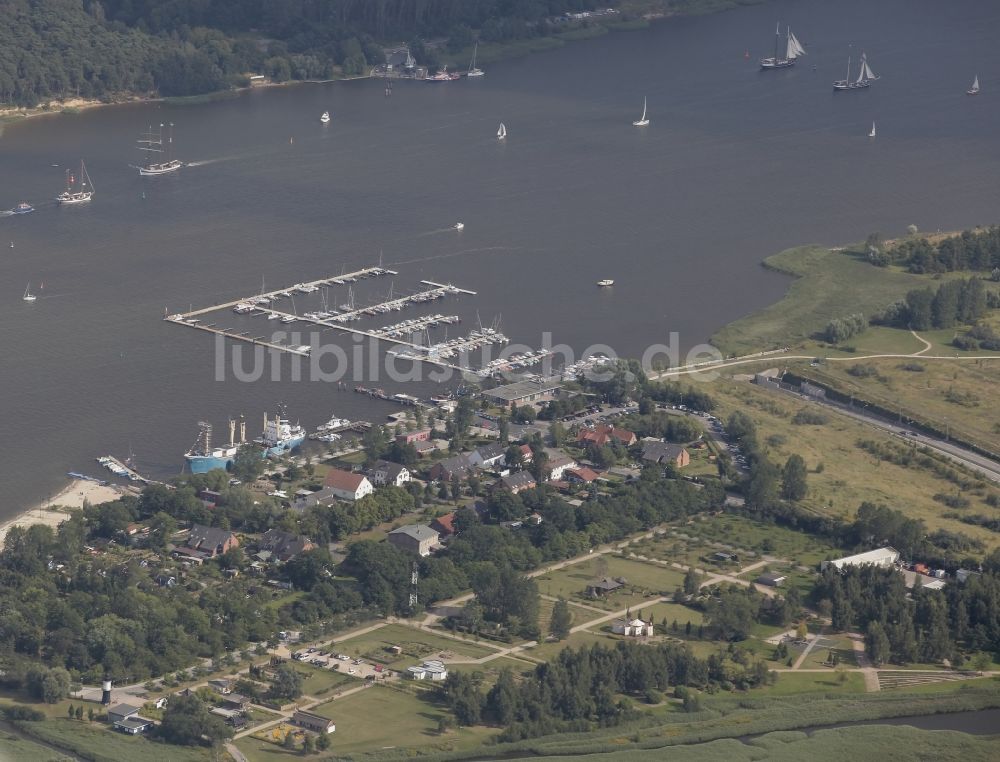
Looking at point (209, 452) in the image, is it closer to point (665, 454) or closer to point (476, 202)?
point (665, 454)

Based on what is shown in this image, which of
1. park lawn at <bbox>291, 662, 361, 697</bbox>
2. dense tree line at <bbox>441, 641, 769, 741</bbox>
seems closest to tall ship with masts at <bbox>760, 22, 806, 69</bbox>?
dense tree line at <bbox>441, 641, 769, 741</bbox>

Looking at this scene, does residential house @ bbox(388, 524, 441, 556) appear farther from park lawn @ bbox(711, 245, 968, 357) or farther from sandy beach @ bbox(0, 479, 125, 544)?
park lawn @ bbox(711, 245, 968, 357)

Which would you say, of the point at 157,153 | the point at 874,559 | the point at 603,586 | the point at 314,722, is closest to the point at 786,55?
the point at 157,153

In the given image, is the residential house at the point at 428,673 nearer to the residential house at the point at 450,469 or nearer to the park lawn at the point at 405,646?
the park lawn at the point at 405,646

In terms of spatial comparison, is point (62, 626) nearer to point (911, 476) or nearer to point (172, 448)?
point (172, 448)

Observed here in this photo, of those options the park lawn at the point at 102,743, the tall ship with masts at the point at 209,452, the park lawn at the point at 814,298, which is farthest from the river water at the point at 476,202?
the park lawn at the point at 102,743

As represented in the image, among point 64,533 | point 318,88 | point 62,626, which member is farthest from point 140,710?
point 318,88

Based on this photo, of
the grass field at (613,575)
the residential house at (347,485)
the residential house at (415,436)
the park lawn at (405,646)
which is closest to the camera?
the park lawn at (405,646)
